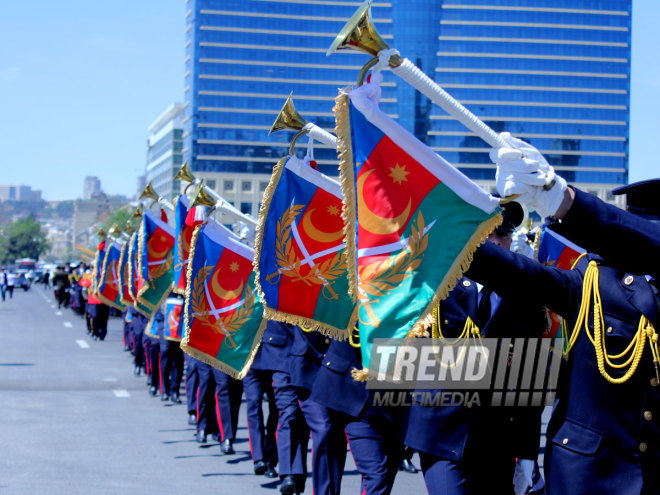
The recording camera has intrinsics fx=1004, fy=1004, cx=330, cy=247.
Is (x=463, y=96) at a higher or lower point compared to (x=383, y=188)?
higher

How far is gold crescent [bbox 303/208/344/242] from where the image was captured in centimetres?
682

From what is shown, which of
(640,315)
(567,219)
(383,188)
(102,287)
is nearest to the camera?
(567,219)

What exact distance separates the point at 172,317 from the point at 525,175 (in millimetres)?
10065

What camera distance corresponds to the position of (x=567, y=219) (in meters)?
3.28

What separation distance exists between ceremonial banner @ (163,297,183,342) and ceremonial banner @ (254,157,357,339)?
5685mm

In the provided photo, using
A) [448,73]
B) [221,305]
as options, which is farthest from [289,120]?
[448,73]

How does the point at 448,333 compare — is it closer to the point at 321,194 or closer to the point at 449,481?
the point at 449,481

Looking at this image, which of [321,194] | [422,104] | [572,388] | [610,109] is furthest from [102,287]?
[610,109]

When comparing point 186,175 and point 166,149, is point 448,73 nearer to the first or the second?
point 166,149

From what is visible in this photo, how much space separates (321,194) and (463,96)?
12808 cm

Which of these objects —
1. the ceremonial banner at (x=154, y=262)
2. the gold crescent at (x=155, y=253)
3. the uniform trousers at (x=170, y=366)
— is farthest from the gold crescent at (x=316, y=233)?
the uniform trousers at (x=170, y=366)

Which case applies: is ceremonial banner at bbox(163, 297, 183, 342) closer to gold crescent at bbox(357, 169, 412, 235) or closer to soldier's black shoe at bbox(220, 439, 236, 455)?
soldier's black shoe at bbox(220, 439, 236, 455)

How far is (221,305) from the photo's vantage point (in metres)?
8.59

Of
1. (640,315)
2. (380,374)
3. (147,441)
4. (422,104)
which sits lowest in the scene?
(147,441)
